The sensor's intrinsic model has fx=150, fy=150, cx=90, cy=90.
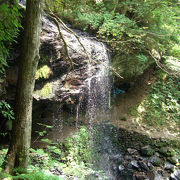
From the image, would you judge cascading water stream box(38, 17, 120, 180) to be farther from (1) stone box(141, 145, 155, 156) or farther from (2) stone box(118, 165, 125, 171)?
(1) stone box(141, 145, 155, 156)

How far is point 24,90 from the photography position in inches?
98.0

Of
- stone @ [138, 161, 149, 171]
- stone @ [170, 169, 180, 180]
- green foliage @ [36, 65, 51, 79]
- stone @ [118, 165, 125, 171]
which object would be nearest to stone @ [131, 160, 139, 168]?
stone @ [138, 161, 149, 171]

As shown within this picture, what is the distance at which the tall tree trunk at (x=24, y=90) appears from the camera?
2.45 meters

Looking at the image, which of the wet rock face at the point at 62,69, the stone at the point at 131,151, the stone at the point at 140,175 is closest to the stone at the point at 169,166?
the stone at the point at 140,175

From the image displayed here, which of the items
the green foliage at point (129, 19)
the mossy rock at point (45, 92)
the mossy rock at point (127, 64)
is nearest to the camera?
the mossy rock at point (45, 92)

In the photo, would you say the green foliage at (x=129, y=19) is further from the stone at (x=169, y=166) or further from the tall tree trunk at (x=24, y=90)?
the stone at (x=169, y=166)

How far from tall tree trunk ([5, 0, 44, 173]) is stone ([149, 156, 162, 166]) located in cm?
464

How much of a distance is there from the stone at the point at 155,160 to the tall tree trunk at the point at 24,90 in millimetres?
4639

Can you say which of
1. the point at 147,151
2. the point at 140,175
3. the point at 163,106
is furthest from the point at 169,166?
the point at 163,106

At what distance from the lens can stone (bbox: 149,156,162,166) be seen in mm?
5357

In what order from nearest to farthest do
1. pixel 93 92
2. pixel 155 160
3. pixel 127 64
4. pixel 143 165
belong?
pixel 143 165
pixel 155 160
pixel 93 92
pixel 127 64

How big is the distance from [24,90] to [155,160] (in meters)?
5.23

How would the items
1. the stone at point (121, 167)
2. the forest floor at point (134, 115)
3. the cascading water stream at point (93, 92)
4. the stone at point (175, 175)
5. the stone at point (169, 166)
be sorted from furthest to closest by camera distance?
the forest floor at point (134, 115), the cascading water stream at point (93, 92), the stone at point (121, 167), the stone at point (169, 166), the stone at point (175, 175)

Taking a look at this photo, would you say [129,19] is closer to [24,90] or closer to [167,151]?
[167,151]
